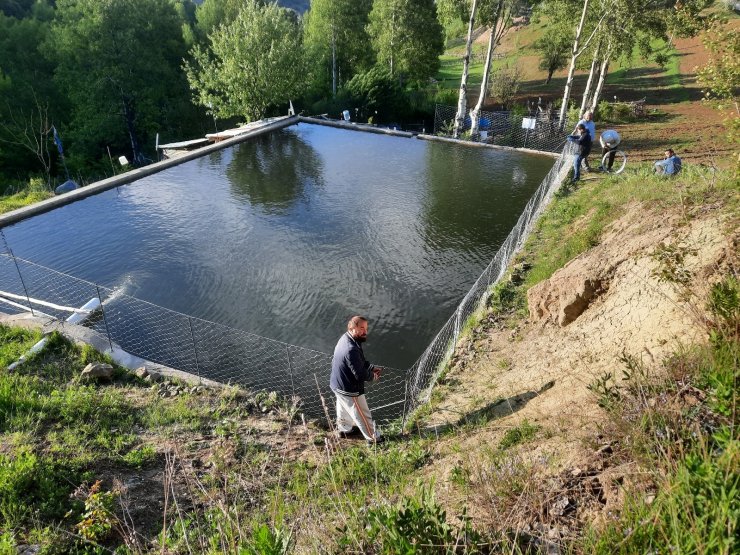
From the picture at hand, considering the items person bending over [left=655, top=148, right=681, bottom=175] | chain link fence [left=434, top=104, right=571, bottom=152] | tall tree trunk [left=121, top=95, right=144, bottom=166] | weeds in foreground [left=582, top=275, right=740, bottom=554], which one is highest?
weeds in foreground [left=582, top=275, right=740, bottom=554]

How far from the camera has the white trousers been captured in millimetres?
6320

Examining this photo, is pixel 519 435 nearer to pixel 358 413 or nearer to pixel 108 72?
pixel 358 413

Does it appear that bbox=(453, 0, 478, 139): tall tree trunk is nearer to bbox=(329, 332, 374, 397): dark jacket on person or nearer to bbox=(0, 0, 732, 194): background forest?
bbox=(0, 0, 732, 194): background forest

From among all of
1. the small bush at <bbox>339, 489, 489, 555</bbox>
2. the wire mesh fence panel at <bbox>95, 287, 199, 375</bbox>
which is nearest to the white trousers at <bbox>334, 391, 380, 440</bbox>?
the small bush at <bbox>339, 489, 489, 555</bbox>

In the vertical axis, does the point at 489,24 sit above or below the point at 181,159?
above

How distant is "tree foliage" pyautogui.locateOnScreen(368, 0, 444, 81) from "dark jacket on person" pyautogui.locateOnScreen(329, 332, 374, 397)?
32.1 m

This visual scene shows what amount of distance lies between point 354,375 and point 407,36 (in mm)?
34138

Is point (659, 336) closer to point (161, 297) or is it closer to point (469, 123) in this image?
point (161, 297)

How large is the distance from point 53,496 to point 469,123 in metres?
26.8

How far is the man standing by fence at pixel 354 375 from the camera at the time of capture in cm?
604

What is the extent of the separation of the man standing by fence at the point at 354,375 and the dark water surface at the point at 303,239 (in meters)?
2.35

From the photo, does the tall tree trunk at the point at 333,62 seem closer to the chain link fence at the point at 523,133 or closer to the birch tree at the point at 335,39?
the birch tree at the point at 335,39

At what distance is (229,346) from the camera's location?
29.6ft

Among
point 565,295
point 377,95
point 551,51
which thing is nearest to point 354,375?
point 565,295
